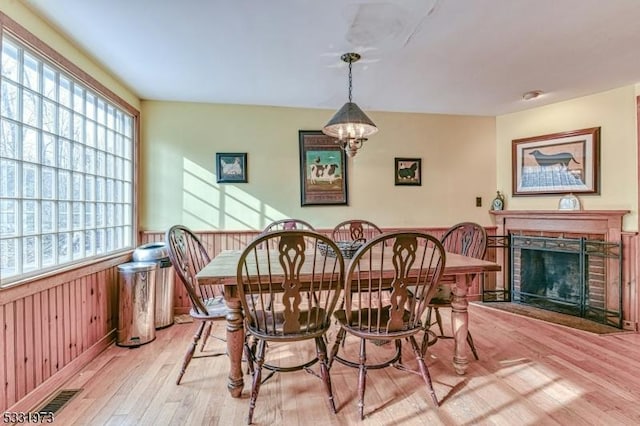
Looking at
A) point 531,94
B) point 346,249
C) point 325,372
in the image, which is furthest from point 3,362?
point 531,94

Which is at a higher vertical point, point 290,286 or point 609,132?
point 609,132

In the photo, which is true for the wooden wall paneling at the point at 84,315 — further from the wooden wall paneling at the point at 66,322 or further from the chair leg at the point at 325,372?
the chair leg at the point at 325,372

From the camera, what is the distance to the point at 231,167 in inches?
147

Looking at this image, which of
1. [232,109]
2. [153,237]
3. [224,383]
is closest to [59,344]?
[224,383]

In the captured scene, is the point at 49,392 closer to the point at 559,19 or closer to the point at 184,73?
the point at 184,73

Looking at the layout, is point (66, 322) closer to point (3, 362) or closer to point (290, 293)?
point (3, 362)

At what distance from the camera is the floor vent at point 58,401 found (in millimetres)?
1887

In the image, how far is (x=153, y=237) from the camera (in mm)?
3566

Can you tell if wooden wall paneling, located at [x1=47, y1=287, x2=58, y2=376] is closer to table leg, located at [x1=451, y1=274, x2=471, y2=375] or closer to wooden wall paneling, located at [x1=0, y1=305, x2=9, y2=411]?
wooden wall paneling, located at [x1=0, y1=305, x2=9, y2=411]

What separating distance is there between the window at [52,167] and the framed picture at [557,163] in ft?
14.8

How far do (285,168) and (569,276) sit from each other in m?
3.46

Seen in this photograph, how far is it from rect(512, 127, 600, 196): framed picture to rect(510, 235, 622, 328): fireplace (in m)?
0.60

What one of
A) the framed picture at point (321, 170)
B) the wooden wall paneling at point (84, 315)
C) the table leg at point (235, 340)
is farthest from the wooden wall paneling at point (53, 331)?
the framed picture at point (321, 170)

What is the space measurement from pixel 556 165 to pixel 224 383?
4.06 m
